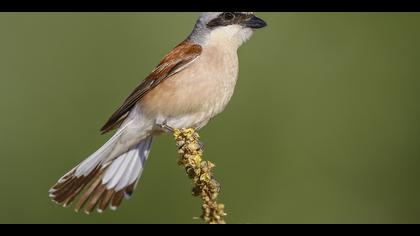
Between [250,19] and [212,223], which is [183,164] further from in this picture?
[250,19]

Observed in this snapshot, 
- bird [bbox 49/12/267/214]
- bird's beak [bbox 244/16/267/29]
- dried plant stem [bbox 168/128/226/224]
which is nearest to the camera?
dried plant stem [bbox 168/128/226/224]

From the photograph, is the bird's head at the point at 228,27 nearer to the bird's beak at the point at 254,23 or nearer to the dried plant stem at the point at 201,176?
Result: the bird's beak at the point at 254,23

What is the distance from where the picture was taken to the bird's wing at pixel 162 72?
4.77 metres

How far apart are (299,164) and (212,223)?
2.70m

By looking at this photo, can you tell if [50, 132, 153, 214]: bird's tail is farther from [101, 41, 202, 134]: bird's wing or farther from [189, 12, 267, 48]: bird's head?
[189, 12, 267, 48]: bird's head

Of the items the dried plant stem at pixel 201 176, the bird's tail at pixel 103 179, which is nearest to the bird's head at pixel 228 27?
the bird's tail at pixel 103 179

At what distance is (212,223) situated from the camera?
118 inches

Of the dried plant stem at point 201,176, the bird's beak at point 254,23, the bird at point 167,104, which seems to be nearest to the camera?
the dried plant stem at point 201,176

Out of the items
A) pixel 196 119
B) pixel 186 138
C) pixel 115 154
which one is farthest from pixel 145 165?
pixel 186 138

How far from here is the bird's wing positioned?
15.6 feet

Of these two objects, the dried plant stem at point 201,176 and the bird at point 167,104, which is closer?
the dried plant stem at point 201,176

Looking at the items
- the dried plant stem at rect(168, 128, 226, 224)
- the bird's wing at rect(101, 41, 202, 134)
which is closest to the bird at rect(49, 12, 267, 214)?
the bird's wing at rect(101, 41, 202, 134)

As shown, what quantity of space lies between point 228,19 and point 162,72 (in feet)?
1.97

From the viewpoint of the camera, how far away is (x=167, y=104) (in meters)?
4.70
